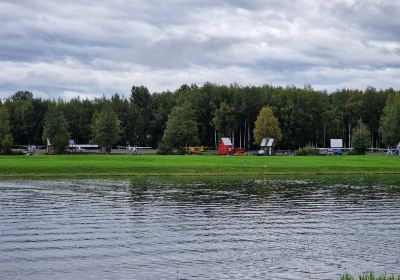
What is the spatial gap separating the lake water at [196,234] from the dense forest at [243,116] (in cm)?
11950

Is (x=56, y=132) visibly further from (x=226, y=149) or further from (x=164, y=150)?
(x=226, y=149)

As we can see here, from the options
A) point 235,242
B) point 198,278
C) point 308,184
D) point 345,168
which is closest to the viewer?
point 198,278

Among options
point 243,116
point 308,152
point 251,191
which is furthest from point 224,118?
point 251,191

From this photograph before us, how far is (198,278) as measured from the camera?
22.4 meters

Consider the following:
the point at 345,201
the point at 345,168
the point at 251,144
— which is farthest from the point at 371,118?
the point at 345,201

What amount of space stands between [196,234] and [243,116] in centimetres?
15378

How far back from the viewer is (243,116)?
185m

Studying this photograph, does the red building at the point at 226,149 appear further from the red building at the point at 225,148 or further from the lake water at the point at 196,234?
the lake water at the point at 196,234

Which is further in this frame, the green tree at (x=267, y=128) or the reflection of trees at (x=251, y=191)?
the green tree at (x=267, y=128)

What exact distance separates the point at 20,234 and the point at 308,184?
41363mm

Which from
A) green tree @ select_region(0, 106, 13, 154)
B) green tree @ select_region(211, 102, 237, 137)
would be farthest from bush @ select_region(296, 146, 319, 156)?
green tree @ select_region(0, 106, 13, 154)

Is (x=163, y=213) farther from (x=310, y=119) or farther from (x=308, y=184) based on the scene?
(x=310, y=119)

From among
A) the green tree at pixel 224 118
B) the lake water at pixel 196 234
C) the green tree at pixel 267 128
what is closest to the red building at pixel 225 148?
the green tree at pixel 267 128

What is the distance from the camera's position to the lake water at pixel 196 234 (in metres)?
24.1
